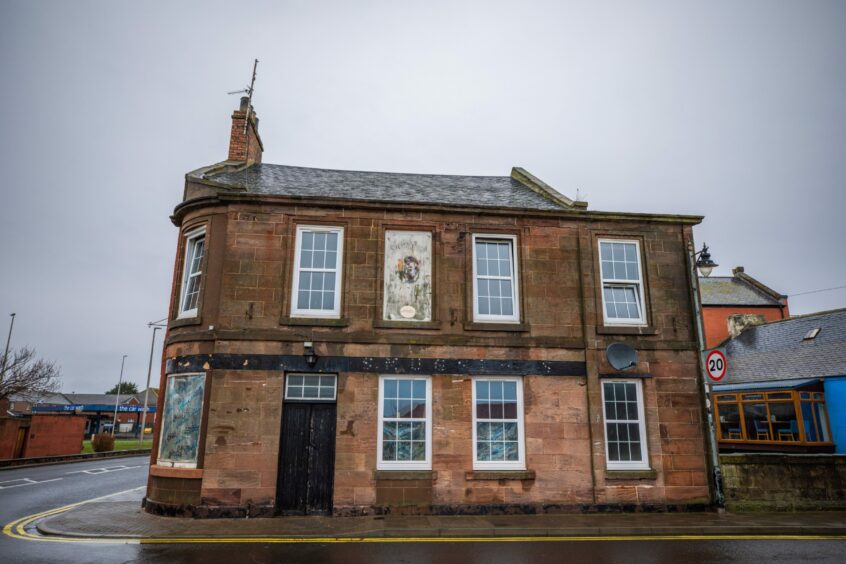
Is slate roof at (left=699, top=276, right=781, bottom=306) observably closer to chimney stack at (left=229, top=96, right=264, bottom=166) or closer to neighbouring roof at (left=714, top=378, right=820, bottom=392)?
neighbouring roof at (left=714, top=378, right=820, bottom=392)

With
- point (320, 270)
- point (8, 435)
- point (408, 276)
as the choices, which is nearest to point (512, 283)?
point (408, 276)

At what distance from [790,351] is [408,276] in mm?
20739

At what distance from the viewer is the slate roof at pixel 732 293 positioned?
37.1 metres

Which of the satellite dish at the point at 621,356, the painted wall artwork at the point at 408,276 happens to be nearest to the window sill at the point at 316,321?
the painted wall artwork at the point at 408,276

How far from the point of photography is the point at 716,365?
1132 cm

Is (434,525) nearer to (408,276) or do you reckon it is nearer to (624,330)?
(408,276)

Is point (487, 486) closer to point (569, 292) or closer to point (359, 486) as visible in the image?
point (359, 486)

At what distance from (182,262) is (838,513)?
16.9 metres

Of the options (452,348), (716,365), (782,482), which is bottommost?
(782,482)

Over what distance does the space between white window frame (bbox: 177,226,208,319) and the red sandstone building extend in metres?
0.04

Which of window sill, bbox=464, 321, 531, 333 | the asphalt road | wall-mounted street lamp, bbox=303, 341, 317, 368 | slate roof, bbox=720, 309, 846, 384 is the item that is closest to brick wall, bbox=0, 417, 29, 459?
the asphalt road

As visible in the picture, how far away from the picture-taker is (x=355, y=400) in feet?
38.6

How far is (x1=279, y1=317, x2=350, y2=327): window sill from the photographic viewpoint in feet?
39.5

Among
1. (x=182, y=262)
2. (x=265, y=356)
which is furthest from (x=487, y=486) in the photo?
(x=182, y=262)
